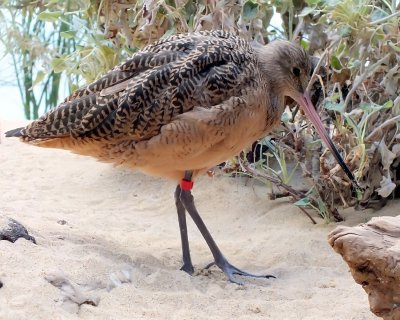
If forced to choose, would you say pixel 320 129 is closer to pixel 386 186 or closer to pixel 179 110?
pixel 386 186

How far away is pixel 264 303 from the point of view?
3.86 m

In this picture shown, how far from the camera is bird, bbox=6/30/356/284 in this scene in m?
4.29

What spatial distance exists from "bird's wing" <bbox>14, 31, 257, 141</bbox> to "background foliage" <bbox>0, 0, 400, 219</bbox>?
583 mm

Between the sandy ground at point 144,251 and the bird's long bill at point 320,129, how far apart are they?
1.75ft

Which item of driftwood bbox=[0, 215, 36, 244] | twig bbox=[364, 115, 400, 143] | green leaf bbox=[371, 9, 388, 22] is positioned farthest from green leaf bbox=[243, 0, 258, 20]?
driftwood bbox=[0, 215, 36, 244]

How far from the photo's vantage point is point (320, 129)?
15.5 ft

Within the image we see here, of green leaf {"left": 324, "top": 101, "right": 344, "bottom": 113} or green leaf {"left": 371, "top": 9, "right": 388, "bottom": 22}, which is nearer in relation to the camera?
green leaf {"left": 324, "top": 101, "right": 344, "bottom": 113}

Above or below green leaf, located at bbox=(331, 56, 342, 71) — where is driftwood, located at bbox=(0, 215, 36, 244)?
below

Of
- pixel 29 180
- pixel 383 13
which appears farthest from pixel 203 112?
pixel 29 180

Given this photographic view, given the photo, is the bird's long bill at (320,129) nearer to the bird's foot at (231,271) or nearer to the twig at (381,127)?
the twig at (381,127)

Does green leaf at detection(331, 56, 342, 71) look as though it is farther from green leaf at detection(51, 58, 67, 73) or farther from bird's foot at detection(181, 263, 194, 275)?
green leaf at detection(51, 58, 67, 73)

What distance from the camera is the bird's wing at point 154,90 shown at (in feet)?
14.1

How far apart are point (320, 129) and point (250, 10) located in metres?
0.98

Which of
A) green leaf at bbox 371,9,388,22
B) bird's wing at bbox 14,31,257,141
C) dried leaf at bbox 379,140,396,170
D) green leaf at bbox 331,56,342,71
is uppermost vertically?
green leaf at bbox 371,9,388,22
